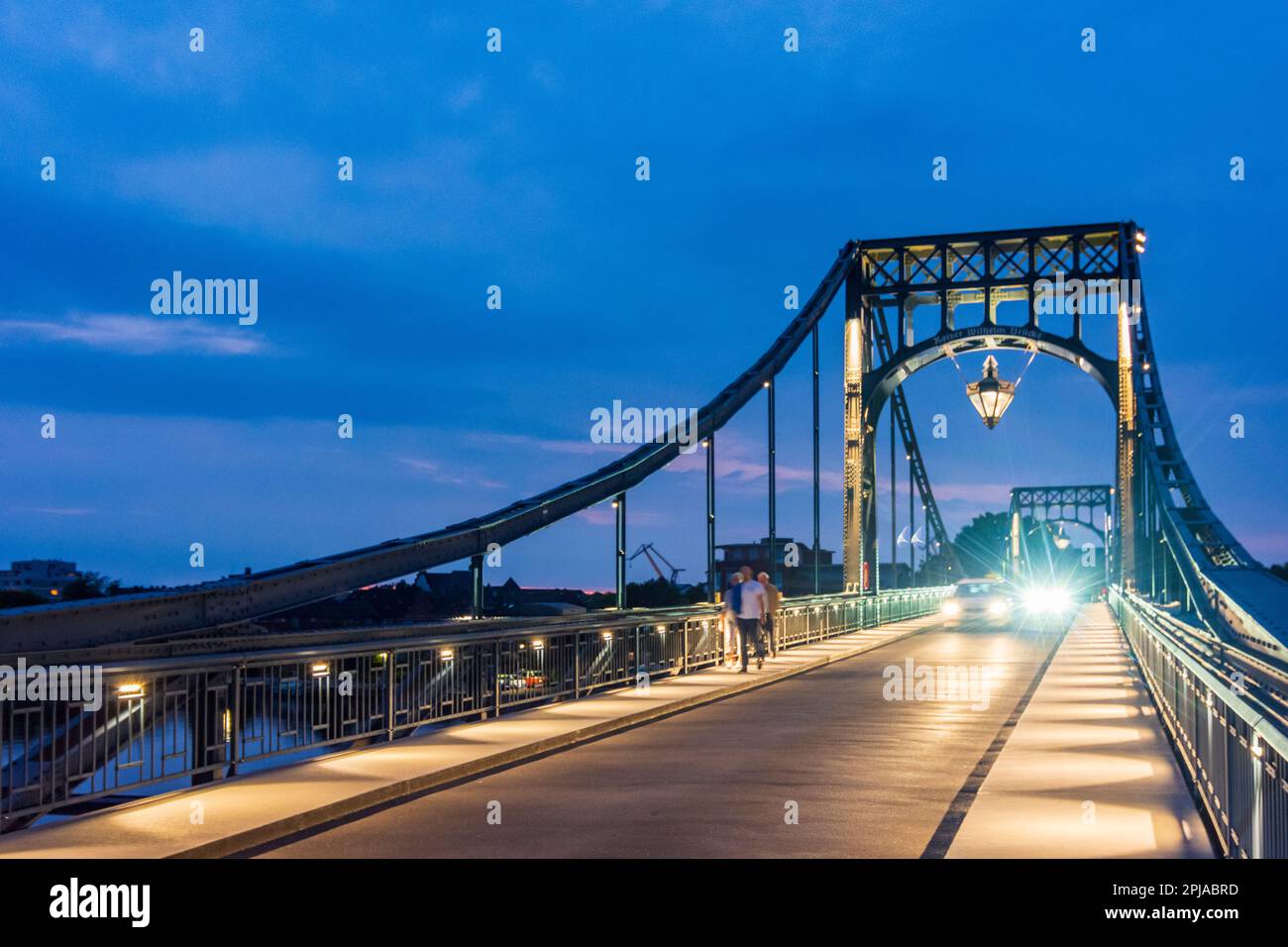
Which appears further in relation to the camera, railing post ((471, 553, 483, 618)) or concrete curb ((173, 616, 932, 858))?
railing post ((471, 553, 483, 618))

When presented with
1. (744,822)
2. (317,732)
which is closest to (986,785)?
(744,822)

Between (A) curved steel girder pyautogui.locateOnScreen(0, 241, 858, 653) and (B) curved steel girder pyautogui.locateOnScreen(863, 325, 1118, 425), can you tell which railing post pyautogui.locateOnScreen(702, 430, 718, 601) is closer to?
(A) curved steel girder pyautogui.locateOnScreen(0, 241, 858, 653)

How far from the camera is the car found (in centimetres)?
5256

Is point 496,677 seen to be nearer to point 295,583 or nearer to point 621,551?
point 295,583

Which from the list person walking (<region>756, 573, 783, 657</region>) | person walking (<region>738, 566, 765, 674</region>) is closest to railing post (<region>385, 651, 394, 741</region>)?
person walking (<region>738, 566, 765, 674</region>)

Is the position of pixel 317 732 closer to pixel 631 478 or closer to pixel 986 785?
pixel 986 785

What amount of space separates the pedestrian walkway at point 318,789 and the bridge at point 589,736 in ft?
0.13

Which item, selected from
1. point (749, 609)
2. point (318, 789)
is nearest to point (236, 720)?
point (318, 789)

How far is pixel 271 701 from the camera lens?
11.7m

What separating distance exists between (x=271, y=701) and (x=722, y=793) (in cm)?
379

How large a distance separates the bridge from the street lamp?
851cm

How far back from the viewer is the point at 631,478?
24031 millimetres

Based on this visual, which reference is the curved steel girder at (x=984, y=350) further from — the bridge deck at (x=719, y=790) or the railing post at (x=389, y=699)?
the railing post at (x=389, y=699)
